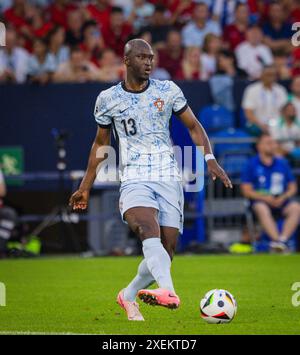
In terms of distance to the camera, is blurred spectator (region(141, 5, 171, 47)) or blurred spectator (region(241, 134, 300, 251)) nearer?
blurred spectator (region(241, 134, 300, 251))

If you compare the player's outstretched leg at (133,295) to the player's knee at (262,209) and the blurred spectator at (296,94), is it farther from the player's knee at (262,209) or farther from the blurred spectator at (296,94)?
the blurred spectator at (296,94)

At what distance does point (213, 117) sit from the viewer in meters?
19.3

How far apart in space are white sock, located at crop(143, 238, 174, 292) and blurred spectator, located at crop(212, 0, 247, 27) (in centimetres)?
1344

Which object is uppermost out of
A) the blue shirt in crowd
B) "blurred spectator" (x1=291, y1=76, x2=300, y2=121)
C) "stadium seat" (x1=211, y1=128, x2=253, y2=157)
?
"blurred spectator" (x1=291, y1=76, x2=300, y2=121)

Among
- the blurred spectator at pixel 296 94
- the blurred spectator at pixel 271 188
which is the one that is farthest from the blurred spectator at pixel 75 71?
the blurred spectator at pixel 296 94

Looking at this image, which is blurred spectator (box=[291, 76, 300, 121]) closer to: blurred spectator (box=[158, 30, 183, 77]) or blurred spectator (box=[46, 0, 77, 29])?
blurred spectator (box=[158, 30, 183, 77])

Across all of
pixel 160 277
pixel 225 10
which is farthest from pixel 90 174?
pixel 225 10

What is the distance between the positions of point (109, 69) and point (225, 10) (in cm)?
384

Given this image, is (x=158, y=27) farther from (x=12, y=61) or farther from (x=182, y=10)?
(x=12, y=61)

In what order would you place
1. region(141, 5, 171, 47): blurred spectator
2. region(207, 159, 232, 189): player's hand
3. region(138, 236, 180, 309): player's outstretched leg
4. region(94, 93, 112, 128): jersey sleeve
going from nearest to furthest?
region(138, 236, 180, 309): player's outstretched leg → region(207, 159, 232, 189): player's hand → region(94, 93, 112, 128): jersey sleeve → region(141, 5, 171, 47): blurred spectator

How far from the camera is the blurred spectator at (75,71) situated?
19.6 metres

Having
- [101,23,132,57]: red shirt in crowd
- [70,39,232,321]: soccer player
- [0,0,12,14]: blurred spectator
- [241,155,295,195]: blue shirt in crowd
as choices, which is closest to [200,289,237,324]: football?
[70,39,232,321]: soccer player

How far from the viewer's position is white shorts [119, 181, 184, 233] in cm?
945

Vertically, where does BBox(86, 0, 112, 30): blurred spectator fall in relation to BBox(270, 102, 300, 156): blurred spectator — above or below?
above
